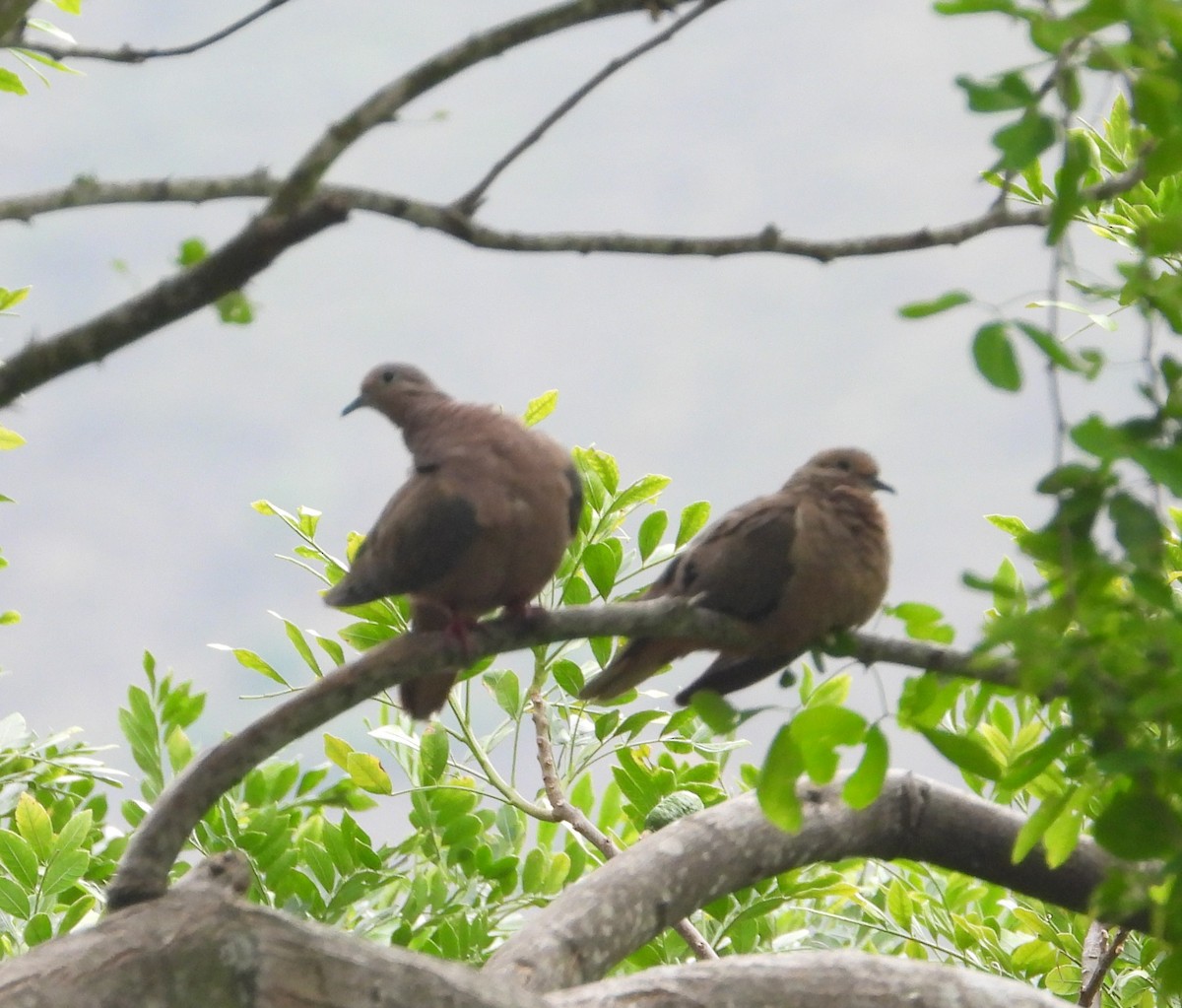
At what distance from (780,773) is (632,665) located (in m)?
1.50

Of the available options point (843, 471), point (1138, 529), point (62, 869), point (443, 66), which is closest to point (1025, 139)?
point (1138, 529)

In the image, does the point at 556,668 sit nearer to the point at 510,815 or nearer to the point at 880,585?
the point at 510,815

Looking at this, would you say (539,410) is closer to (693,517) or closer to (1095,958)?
(693,517)

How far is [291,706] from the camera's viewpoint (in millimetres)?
2635

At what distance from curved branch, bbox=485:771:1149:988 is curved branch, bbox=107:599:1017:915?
0.80 meters

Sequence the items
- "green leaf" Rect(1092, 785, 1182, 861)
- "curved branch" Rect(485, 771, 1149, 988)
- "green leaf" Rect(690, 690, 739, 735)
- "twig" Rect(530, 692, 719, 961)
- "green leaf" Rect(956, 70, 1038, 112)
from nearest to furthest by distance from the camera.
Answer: "green leaf" Rect(956, 70, 1038, 112) → "green leaf" Rect(1092, 785, 1182, 861) → "green leaf" Rect(690, 690, 739, 735) → "curved branch" Rect(485, 771, 1149, 988) → "twig" Rect(530, 692, 719, 961)

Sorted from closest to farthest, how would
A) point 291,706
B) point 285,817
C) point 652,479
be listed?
1. point 291,706
2. point 285,817
3. point 652,479

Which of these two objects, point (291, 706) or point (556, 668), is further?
point (556, 668)

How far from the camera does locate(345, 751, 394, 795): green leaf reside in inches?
163

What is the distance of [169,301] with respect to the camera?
1.88 meters

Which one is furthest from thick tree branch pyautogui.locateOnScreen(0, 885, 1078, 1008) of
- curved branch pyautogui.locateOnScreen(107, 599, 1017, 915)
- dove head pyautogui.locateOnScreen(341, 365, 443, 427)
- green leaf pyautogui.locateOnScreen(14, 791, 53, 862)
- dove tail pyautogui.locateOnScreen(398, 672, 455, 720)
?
dove head pyautogui.locateOnScreen(341, 365, 443, 427)

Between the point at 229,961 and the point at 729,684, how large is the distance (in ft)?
4.62

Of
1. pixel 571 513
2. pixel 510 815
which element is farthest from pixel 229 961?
pixel 510 815

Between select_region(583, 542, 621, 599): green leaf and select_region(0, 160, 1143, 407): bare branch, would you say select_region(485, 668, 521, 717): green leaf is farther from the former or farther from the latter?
select_region(0, 160, 1143, 407): bare branch
